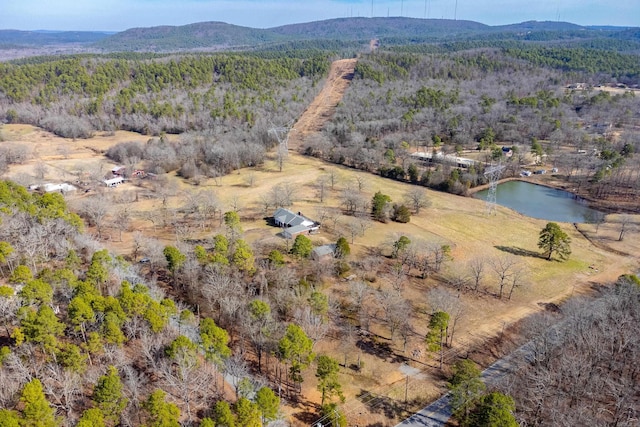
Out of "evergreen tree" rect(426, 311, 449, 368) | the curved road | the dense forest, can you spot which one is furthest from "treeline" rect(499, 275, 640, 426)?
"evergreen tree" rect(426, 311, 449, 368)

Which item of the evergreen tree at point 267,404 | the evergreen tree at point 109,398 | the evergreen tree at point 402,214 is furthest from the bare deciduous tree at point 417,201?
the evergreen tree at point 109,398

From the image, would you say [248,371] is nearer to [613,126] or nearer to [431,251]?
[431,251]

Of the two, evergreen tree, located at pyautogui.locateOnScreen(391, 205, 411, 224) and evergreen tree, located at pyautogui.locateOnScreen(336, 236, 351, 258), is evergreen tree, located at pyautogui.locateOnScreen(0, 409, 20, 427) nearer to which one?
evergreen tree, located at pyautogui.locateOnScreen(336, 236, 351, 258)

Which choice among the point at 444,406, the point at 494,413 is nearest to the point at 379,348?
the point at 444,406

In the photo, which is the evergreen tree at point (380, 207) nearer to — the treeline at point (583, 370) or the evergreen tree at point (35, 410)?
the treeline at point (583, 370)

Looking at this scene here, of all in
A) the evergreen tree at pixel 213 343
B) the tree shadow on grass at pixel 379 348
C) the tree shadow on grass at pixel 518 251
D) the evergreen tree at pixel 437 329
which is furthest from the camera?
the tree shadow on grass at pixel 518 251

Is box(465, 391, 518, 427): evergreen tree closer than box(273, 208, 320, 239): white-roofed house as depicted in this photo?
Yes

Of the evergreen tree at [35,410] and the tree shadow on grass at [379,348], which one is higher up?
the evergreen tree at [35,410]
